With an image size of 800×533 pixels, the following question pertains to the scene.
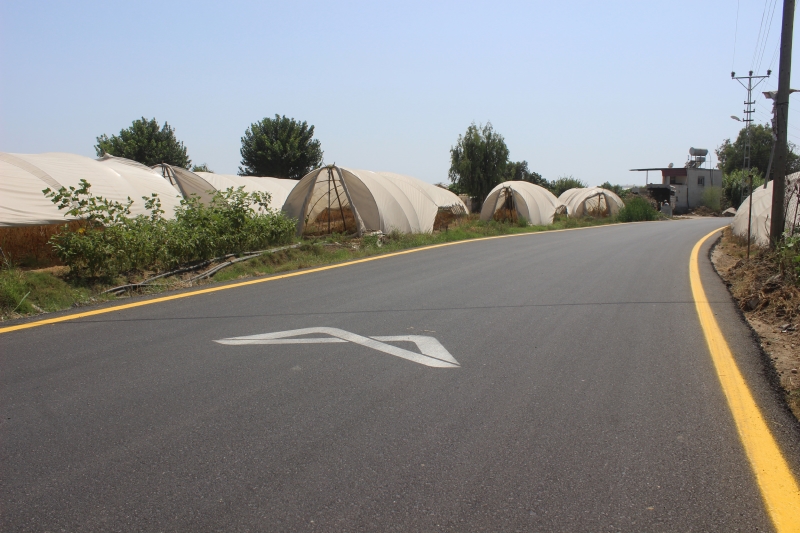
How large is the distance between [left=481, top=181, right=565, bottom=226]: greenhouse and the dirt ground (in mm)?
23580

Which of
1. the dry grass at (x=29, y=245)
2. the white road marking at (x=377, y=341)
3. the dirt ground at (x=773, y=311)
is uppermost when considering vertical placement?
the dry grass at (x=29, y=245)

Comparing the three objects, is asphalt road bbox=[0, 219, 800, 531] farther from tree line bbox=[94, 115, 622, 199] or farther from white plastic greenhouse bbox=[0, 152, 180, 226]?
tree line bbox=[94, 115, 622, 199]

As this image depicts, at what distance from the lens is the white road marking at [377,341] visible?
548 centimetres

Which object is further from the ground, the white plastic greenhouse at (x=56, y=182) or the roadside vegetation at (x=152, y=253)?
the white plastic greenhouse at (x=56, y=182)

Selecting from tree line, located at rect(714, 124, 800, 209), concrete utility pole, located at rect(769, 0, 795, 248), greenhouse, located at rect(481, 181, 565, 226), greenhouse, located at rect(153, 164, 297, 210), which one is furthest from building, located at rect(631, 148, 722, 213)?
concrete utility pole, located at rect(769, 0, 795, 248)

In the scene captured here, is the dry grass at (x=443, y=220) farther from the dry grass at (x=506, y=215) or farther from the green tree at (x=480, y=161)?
the green tree at (x=480, y=161)

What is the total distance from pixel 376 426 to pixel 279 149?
46553mm

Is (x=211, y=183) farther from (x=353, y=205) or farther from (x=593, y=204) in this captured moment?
(x=593, y=204)

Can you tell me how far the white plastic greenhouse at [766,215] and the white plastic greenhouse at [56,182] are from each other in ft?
41.9

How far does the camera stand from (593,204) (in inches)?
1908

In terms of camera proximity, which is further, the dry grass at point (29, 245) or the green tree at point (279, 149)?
the green tree at point (279, 149)

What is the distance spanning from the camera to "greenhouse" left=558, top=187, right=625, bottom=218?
47312 millimetres

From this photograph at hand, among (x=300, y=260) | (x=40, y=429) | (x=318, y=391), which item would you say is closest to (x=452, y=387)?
(x=318, y=391)

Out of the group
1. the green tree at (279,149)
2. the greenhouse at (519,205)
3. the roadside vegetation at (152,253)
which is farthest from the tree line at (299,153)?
the roadside vegetation at (152,253)
